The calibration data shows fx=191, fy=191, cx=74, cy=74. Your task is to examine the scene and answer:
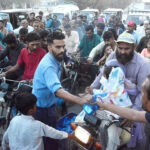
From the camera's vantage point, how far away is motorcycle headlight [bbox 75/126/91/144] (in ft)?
6.99

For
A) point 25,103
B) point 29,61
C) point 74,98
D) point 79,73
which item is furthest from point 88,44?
point 25,103

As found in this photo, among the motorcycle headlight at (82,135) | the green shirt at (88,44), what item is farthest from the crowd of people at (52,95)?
the green shirt at (88,44)

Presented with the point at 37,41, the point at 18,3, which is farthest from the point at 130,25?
the point at 18,3

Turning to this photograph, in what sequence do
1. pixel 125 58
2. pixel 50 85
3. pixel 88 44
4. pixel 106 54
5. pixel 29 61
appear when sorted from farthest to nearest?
pixel 88 44 < pixel 106 54 < pixel 29 61 < pixel 125 58 < pixel 50 85

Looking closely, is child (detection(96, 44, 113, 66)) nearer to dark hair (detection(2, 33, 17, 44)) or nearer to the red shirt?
the red shirt

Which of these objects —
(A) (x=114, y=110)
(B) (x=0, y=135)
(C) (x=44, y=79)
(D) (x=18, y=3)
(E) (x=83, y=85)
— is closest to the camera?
(A) (x=114, y=110)

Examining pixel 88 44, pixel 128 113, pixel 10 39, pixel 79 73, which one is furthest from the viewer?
pixel 88 44

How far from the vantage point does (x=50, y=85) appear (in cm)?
230

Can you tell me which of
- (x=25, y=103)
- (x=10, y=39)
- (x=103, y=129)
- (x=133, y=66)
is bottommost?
(x=103, y=129)

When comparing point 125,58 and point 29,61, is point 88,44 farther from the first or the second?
point 125,58

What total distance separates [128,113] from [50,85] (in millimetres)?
948

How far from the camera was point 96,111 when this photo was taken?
2.37 metres

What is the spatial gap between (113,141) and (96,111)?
1.36ft

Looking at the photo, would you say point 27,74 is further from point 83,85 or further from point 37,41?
point 83,85
